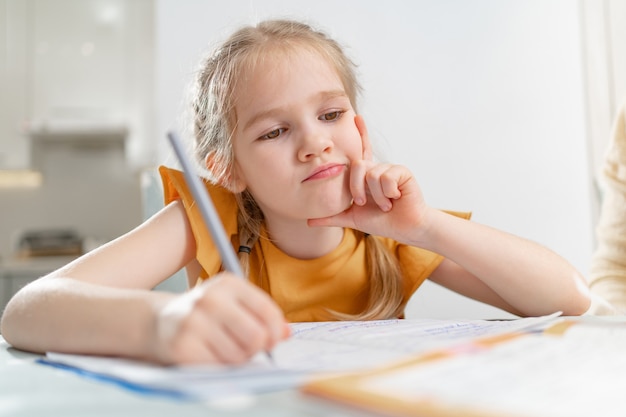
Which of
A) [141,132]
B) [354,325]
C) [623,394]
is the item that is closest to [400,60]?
[141,132]

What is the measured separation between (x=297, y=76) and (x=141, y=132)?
2643 millimetres

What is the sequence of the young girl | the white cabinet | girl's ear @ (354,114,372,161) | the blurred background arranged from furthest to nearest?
1. the white cabinet
2. the blurred background
3. girl's ear @ (354,114,372,161)
4. the young girl

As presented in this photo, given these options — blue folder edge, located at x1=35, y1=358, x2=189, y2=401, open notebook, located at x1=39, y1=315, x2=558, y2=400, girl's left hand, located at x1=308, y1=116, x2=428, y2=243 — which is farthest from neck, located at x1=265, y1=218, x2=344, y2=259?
blue folder edge, located at x1=35, y1=358, x2=189, y2=401

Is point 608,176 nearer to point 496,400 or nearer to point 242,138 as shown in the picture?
point 242,138

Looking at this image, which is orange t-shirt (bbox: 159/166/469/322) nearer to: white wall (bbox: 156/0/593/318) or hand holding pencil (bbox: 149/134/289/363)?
hand holding pencil (bbox: 149/134/289/363)

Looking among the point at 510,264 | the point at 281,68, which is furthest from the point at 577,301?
the point at 281,68

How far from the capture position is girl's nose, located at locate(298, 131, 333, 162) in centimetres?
82

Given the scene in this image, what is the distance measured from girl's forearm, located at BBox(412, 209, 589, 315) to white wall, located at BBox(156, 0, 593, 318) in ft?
5.58

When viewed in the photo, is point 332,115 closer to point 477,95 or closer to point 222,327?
point 222,327

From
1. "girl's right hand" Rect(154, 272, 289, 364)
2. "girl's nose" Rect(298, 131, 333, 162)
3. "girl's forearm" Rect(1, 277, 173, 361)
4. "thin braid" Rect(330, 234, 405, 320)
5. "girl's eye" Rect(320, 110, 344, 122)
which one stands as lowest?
"thin braid" Rect(330, 234, 405, 320)

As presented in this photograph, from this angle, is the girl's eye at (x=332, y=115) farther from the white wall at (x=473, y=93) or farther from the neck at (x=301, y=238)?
the white wall at (x=473, y=93)

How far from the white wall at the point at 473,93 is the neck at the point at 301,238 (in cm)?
156

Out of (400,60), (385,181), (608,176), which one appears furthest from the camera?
(400,60)

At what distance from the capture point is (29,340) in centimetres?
57
